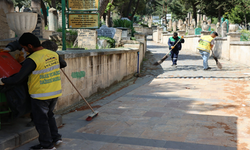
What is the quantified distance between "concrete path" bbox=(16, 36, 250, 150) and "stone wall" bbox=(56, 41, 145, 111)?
18.2 inches

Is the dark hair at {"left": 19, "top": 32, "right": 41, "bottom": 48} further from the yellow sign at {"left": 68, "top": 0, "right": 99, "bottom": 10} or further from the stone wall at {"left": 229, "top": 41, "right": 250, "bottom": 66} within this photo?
the stone wall at {"left": 229, "top": 41, "right": 250, "bottom": 66}

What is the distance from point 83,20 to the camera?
24.4ft

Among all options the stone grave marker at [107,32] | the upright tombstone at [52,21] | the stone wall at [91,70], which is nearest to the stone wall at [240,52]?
the stone grave marker at [107,32]

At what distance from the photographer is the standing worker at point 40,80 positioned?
3.47m

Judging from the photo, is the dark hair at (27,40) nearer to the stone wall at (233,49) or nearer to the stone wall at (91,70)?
the stone wall at (91,70)

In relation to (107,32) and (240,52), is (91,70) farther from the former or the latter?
(240,52)

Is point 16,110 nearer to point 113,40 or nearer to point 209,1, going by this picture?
point 113,40

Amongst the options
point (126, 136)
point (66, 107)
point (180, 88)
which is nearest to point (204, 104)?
point (180, 88)

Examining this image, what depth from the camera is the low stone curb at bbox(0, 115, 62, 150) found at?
3.57m

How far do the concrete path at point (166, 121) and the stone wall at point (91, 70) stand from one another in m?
0.46

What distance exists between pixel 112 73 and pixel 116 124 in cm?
386

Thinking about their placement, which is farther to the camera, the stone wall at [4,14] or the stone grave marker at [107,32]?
the stone grave marker at [107,32]

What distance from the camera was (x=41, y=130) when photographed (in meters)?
3.67

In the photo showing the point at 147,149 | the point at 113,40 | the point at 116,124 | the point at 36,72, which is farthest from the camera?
the point at 113,40
